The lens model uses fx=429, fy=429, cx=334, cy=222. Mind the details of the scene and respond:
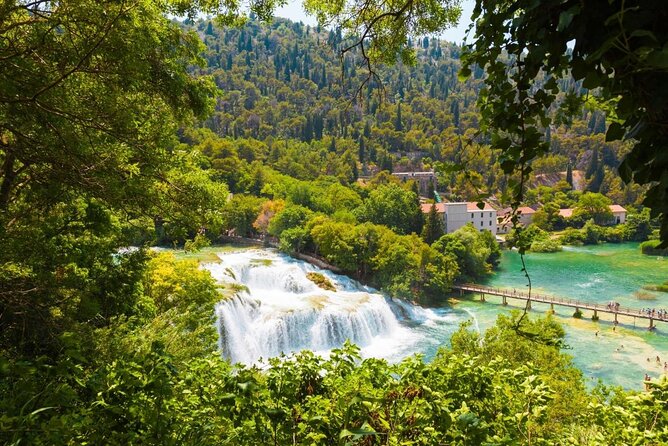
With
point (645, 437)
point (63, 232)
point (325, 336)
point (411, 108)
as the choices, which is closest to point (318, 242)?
point (325, 336)

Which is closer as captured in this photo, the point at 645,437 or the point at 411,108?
the point at 645,437

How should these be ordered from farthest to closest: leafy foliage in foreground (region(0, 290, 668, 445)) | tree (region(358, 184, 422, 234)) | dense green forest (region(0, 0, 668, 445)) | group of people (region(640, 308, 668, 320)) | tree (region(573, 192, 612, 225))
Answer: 1. tree (region(573, 192, 612, 225))
2. tree (region(358, 184, 422, 234))
3. group of people (region(640, 308, 668, 320))
4. dense green forest (region(0, 0, 668, 445))
5. leafy foliage in foreground (region(0, 290, 668, 445))

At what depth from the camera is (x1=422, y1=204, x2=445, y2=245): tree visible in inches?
1364

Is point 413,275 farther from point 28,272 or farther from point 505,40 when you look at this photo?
point 505,40

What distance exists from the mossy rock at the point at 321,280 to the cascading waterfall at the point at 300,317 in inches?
12.2

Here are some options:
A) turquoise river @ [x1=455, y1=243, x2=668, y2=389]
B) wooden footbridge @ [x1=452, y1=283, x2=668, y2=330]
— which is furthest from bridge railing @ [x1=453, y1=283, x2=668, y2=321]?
turquoise river @ [x1=455, y1=243, x2=668, y2=389]

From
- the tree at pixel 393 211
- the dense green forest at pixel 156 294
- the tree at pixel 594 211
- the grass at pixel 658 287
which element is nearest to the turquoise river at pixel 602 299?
the grass at pixel 658 287

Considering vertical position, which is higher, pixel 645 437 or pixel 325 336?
pixel 645 437

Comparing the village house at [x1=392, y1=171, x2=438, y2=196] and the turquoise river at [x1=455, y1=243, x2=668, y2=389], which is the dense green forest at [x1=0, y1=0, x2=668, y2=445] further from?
the village house at [x1=392, y1=171, x2=438, y2=196]

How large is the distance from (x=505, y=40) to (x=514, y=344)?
39.4 feet

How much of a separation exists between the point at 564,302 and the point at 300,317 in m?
14.6

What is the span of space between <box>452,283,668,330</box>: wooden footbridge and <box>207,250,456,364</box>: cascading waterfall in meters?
4.22

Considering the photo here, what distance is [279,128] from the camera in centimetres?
8856

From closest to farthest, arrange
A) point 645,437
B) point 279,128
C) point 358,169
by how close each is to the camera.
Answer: point 645,437, point 358,169, point 279,128
